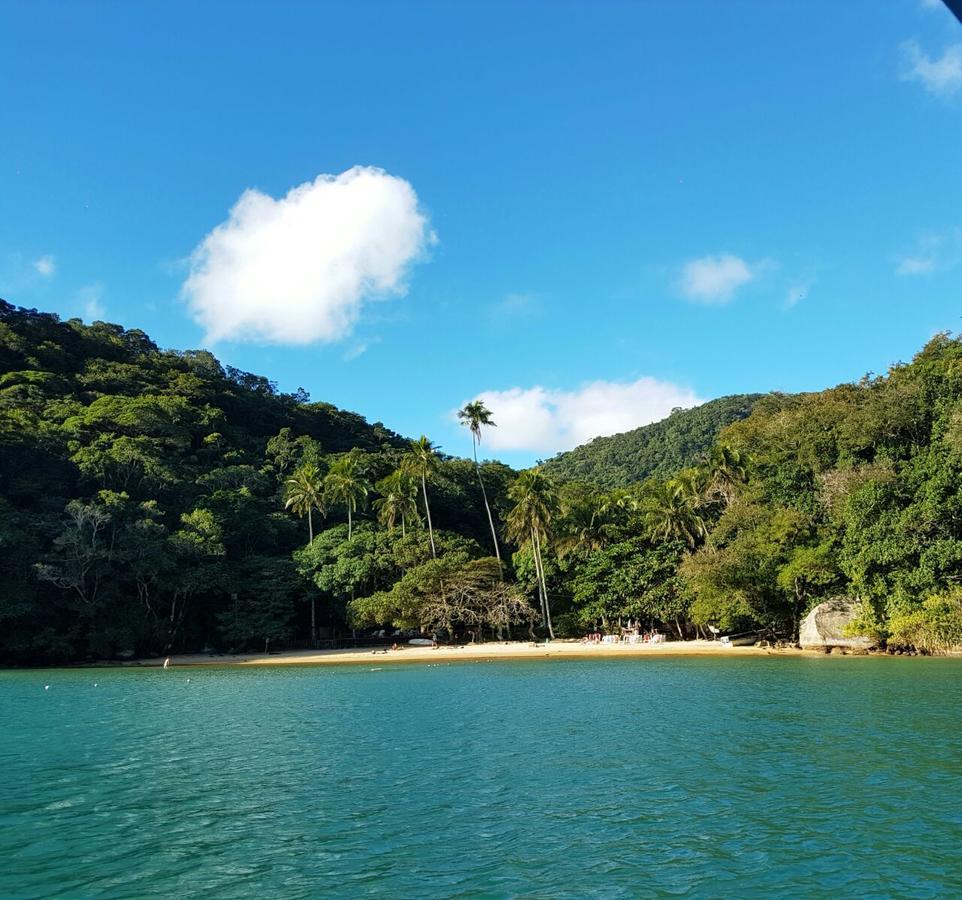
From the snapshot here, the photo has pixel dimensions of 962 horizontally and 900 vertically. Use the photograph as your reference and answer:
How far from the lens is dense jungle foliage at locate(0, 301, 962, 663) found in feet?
119

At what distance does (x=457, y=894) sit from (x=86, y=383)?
76.1 meters

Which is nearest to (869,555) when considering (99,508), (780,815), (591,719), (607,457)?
(591,719)

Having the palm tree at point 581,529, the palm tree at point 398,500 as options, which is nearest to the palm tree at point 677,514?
the palm tree at point 581,529

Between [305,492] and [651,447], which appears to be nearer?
[305,492]

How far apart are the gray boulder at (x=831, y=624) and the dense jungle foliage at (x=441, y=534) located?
1.25 meters

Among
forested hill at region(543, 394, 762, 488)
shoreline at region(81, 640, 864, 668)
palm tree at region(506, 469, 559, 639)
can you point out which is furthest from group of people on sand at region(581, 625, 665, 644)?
forested hill at region(543, 394, 762, 488)

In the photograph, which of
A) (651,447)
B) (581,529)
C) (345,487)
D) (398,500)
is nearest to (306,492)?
(345,487)

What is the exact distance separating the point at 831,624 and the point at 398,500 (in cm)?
3367

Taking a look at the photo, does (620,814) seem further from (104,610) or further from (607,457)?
(607,457)

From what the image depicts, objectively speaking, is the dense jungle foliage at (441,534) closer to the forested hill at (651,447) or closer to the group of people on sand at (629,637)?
the group of people on sand at (629,637)

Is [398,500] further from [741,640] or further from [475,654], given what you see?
[741,640]

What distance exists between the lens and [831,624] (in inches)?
1540

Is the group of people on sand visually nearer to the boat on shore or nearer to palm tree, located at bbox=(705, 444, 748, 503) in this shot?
the boat on shore

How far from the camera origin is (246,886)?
8914mm
